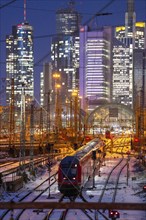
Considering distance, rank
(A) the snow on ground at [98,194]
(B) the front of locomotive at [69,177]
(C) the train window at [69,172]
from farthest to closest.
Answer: (C) the train window at [69,172]
(B) the front of locomotive at [69,177]
(A) the snow on ground at [98,194]

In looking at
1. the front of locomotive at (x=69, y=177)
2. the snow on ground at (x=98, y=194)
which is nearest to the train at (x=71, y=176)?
the front of locomotive at (x=69, y=177)

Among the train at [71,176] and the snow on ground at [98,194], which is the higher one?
the train at [71,176]

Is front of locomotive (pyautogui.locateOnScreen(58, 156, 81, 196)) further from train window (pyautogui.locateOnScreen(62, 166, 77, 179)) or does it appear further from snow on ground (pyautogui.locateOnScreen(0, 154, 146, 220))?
snow on ground (pyautogui.locateOnScreen(0, 154, 146, 220))

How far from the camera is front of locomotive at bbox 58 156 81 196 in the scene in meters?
22.6

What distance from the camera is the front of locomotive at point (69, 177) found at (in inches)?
890

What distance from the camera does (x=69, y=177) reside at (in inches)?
914

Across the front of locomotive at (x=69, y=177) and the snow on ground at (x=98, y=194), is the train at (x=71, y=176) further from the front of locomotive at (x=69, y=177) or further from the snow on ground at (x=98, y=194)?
the snow on ground at (x=98, y=194)

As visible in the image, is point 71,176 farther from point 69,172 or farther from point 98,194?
point 98,194

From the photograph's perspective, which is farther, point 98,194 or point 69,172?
point 69,172

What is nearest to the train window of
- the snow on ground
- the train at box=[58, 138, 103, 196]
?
the train at box=[58, 138, 103, 196]

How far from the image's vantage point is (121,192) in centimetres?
2350

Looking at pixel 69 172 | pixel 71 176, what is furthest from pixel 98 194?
pixel 69 172

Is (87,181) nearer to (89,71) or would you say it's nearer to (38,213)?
(38,213)

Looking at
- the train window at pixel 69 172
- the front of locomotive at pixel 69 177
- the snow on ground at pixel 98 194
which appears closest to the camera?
the snow on ground at pixel 98 194
